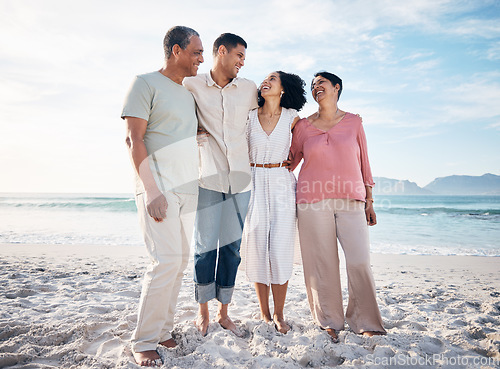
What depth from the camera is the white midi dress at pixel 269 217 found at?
261 cm

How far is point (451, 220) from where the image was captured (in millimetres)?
14750

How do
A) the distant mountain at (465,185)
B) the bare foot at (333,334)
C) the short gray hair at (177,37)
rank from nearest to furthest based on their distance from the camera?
1. the short gray hair at (177,37)
2. the bare foot at (333,334)
3. the distant mountain at (465,185)

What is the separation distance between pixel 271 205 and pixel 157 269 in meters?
1.04

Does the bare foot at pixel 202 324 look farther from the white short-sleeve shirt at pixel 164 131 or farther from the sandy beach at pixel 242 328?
the white short-sleeve shirt at pixel 164 131

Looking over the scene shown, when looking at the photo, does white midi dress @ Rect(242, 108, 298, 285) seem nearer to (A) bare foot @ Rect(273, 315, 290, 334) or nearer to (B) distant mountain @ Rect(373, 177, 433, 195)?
(A) bare foot @ Rect(273, 315, 290, 334)

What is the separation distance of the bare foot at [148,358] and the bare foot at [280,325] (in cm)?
96

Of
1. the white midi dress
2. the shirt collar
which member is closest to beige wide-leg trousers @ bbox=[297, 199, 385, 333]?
the white midi dress

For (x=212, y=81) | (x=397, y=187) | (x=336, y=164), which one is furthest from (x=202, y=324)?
(x=397, y=187)

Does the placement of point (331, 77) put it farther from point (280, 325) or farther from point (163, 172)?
point (280, 325)

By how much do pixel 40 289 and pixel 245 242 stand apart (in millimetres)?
2675

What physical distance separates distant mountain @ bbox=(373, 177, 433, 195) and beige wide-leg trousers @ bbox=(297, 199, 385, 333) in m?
40.5

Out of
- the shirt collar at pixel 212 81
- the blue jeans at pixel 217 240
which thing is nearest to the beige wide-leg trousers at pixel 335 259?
the blue jeans at pixel 217 240

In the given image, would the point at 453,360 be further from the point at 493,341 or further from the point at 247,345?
the point at 247,345

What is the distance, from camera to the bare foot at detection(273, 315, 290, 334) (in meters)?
2.55
